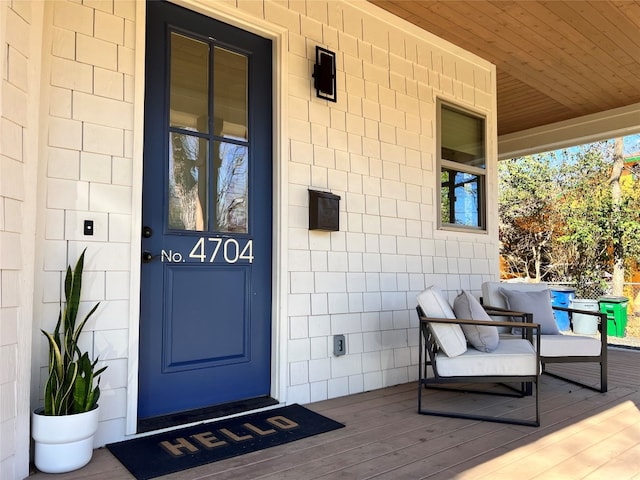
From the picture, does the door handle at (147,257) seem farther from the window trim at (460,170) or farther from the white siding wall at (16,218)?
the window trim at (460,170)

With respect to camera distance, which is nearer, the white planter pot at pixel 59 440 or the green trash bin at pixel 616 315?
the white planter pot at pixel 59 440

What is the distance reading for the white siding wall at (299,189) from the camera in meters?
1.94

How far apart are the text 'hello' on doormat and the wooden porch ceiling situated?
125 inches

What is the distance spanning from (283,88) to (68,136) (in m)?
1.40

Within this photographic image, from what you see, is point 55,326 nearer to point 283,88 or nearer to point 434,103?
point 283,88

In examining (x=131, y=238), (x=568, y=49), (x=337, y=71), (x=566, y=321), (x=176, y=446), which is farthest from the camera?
(x=566, y=321)

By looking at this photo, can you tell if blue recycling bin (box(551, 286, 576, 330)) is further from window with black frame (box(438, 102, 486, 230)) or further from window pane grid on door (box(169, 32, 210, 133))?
window pane grid on door (box(169, 32, 210, 133))

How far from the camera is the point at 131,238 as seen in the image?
7.93 ft

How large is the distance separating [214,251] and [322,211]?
0.79 m

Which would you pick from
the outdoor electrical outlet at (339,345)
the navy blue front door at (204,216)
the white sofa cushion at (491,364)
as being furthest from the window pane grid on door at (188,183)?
the white sofa cushion at (491,364)

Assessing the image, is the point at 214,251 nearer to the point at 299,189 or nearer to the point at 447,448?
the point at 299,189

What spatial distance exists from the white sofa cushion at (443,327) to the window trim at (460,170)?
1332 mm

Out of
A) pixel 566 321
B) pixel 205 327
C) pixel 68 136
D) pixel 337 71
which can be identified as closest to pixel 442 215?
pixel 337 71

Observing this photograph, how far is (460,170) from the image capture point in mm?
4422
